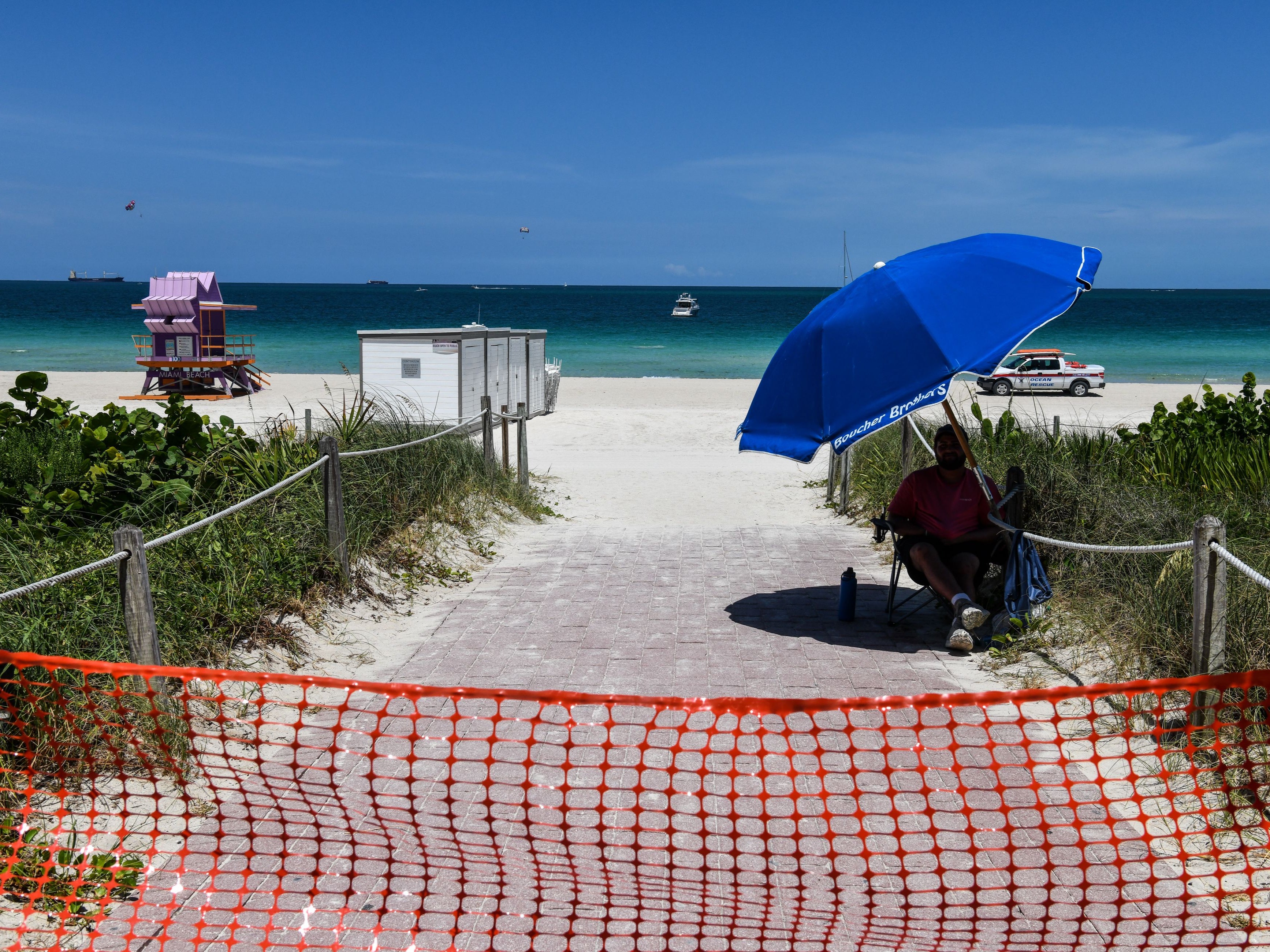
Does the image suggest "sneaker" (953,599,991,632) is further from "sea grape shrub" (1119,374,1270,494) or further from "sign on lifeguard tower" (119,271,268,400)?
"sign on lifeguard tower" (119,271,268,400)

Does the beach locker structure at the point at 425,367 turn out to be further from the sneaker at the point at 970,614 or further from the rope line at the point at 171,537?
the sneaker at the point at 970,614

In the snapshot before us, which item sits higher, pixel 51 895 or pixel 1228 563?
pixel 1228 563

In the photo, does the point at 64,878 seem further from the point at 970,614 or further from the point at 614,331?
the point at 614,331

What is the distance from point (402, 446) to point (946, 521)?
165 inches

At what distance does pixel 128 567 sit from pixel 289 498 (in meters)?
2.72

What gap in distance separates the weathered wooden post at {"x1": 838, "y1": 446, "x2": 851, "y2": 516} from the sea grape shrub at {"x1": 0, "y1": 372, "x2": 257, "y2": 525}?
19.8ft

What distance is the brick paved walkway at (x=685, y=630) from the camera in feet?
18.9

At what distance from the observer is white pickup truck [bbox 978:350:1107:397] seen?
3259 cm

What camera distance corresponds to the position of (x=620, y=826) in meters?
4.02

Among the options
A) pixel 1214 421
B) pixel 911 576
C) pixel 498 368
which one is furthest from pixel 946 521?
pixel 498 368

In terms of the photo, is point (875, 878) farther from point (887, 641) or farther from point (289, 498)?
point (289, 498)

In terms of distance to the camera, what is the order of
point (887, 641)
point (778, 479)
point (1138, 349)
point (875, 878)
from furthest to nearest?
point (1138, 349) → point (778, 479) → point (887, 641) → point (875, 878)

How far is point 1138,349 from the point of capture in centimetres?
6294

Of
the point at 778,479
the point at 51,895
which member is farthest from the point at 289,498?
the point at 778,479
